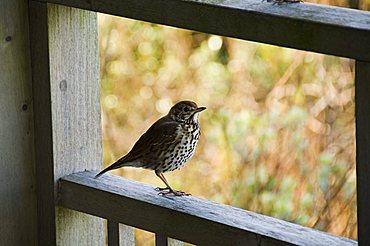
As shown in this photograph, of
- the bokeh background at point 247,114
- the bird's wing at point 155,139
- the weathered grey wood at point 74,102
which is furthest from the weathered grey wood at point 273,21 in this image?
the bokeh background at point 247,114

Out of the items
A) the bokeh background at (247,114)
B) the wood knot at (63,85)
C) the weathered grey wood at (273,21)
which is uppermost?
the weathered grey wood at (273,21)

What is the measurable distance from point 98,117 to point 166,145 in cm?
17

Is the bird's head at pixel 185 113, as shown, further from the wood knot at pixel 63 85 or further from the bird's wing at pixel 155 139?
the wood knot at pixel 63 85

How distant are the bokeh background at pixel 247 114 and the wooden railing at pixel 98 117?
1.87 metres

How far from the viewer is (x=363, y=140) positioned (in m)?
1.85

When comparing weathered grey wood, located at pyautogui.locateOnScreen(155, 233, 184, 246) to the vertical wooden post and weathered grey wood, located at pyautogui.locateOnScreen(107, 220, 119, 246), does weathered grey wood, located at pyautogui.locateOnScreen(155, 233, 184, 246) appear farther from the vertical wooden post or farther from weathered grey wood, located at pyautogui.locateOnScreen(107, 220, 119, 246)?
the vertical wooden post

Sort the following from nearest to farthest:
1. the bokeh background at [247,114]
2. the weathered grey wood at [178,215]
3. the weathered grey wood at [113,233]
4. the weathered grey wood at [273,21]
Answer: the weathered grey wood at [273,21]
the weathered grey wood at [178,215]
the weathered grey wood at [113,233]
the bokeh background at [247,114]

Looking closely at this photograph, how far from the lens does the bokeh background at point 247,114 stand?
171 inches

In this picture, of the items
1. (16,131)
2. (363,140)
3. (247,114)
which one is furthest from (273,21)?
(247,114)

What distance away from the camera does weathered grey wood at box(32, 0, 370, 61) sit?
1819 mm

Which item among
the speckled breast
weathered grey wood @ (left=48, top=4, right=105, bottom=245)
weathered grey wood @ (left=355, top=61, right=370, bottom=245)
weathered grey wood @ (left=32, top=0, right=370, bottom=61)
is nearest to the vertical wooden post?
weathered grey wood @ (left=48, top=4, right=105, bottom=245)

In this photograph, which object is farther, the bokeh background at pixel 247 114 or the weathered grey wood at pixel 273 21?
the bokeh background at pixel 247 114

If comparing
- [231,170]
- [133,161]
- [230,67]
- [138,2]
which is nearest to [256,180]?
[231,170]

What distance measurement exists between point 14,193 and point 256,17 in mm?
858
